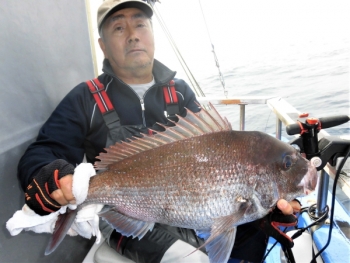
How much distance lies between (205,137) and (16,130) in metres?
1.05

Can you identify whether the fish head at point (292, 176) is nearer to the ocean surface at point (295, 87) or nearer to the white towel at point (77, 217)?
the white towel at point (77, 217)

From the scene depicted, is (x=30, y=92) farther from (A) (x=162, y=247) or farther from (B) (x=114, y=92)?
(A) (x=162, y=247)

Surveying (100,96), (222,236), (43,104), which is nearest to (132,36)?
(100,96)

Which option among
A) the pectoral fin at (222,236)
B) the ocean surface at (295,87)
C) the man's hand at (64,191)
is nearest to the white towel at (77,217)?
the man's hand at (64,191)

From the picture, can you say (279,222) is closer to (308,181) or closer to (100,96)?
(308,181)

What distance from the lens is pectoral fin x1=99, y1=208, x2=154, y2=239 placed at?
49.8 inches

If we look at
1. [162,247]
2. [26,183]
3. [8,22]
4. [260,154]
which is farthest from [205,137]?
[8,22]

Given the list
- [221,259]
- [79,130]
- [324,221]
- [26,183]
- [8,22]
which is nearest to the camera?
[221,259]

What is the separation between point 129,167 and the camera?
1.22m

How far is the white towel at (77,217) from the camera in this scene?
114 cm

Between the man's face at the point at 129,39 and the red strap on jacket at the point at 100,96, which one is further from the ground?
the man's face at the point at 129,39

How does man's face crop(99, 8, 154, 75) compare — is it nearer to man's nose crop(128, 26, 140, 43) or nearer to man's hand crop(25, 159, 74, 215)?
man's nose crop(128, 26, 140, 43)

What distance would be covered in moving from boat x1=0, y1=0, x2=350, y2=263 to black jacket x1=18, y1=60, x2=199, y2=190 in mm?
115

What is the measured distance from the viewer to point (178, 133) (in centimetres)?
126
